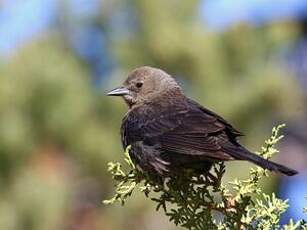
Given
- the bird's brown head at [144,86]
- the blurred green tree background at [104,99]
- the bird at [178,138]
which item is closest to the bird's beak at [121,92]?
the bird's brown head at [144,86]

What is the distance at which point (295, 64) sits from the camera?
1295cm

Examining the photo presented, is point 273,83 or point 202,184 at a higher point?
point 273,83

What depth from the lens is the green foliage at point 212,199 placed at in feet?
13.7

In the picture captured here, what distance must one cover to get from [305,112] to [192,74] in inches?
103

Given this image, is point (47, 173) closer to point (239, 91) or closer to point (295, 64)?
point (239, 91)

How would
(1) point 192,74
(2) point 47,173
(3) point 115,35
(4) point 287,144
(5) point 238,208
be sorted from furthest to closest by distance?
(4) point 287,144 → (3) point 115,35 → (1) point 192,74 → (2) point 47,173 → (5) point 238,208

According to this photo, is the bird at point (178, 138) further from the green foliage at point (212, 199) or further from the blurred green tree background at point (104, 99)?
the blurred green tree background at point (104, 99)

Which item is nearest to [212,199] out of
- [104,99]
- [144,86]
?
[144,86]

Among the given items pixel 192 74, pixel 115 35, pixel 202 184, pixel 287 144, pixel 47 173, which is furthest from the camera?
pixel 287 144

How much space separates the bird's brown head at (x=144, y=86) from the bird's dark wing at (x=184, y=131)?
1.89 ft

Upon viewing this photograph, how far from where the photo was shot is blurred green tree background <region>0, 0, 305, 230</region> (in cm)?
951

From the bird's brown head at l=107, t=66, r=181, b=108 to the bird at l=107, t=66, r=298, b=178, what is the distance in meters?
0.26

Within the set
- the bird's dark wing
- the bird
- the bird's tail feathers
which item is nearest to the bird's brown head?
Answer: the bird

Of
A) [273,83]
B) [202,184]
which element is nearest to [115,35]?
[273,83]
